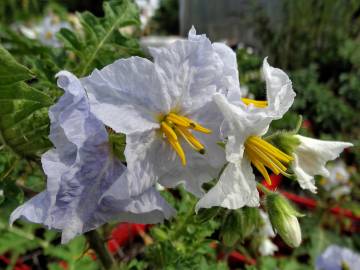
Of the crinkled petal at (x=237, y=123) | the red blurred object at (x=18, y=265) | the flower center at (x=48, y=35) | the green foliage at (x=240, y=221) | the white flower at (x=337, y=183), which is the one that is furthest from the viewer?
the flower center at (x=48, y=35)

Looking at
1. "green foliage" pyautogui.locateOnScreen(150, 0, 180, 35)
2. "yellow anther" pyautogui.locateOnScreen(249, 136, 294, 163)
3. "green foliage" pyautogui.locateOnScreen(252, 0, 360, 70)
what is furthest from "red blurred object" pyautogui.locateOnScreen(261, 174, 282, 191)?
A: "green foliage" pyautogui.locateOnScreen(150, 0, 180, 35)

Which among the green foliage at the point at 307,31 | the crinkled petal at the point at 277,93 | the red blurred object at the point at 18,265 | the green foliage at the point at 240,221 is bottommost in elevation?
the green foliage at the point at 307,31

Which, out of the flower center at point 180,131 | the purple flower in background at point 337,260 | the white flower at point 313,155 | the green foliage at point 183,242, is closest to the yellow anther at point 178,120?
the flower center at point 180,131

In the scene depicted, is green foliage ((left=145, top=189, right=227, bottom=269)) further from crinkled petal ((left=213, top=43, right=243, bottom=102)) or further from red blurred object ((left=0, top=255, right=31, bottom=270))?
red blurred object ((left=0, top=255, right=31, bottom=270))

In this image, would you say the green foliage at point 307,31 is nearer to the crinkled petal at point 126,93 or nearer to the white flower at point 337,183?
the white flower at point 337,183

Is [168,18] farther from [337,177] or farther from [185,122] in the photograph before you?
[185,122]

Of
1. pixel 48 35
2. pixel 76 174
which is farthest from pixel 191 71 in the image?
pixel 48 35
